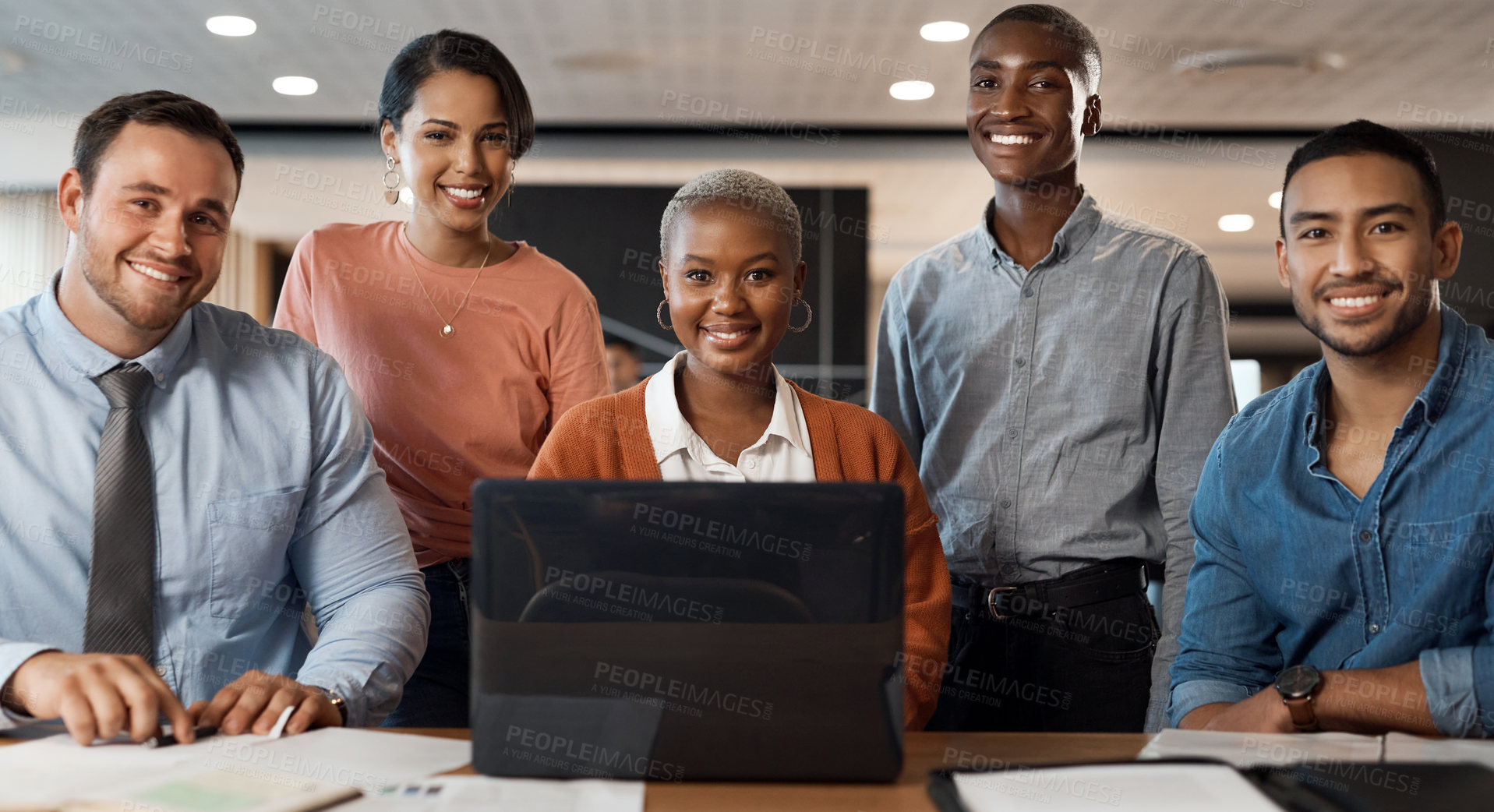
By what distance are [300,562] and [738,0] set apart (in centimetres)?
308

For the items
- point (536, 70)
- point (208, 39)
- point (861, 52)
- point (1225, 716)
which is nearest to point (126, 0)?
point (208, 39)

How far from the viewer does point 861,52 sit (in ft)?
15.2

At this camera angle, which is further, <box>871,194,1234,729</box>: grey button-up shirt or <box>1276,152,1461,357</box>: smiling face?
<box>871,194,1234,729</box>: grey button-up shirt

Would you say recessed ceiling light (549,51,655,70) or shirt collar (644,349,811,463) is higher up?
recessed ceiling light (549,51,655,70)

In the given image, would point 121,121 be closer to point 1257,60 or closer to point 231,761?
point 231,761

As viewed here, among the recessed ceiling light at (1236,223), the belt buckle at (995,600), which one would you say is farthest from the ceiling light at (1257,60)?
the belt buckle at (995,600)

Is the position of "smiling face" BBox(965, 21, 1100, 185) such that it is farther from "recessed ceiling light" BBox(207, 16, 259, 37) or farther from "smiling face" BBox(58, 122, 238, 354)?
"recessed ceiling light" BBox(207, 16, 259, 37)

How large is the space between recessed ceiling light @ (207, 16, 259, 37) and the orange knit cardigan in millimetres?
3471

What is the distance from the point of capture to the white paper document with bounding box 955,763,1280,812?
3.31 ft

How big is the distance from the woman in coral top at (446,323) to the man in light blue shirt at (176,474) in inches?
13.0

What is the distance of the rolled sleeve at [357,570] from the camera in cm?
150

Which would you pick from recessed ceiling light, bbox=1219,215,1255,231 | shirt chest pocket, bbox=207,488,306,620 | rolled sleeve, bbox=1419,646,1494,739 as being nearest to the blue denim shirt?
rolled sleeve, bbox=1419,646,1494,739

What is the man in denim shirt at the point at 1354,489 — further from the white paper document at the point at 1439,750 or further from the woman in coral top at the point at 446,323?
the woman in coral top at the point at 446,323

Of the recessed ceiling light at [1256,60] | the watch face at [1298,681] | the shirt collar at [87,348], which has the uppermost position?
the recessed ceiling light at [1256,60]
